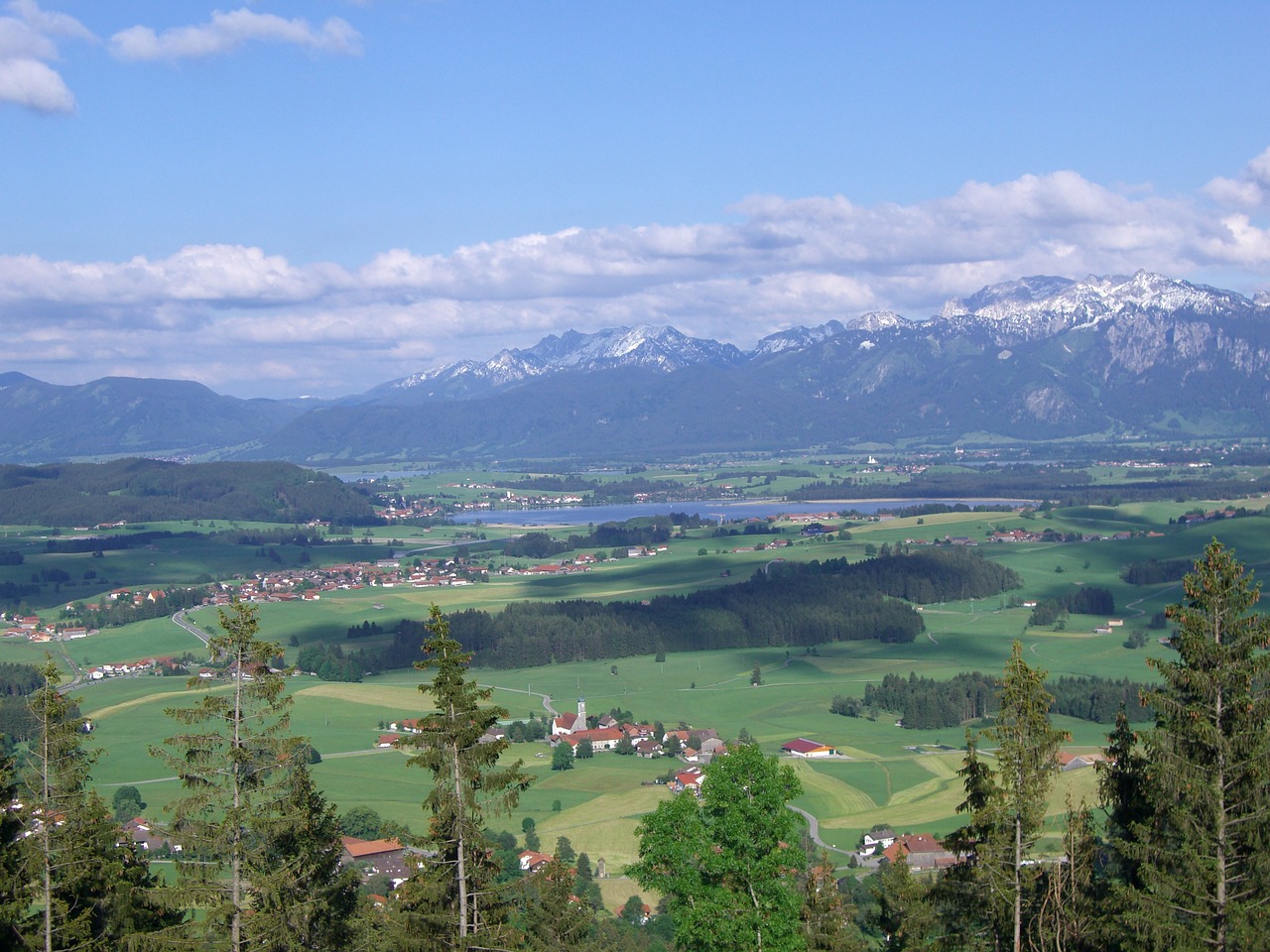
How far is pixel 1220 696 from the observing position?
16.7 meters

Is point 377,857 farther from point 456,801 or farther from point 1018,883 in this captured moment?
point 1018,883

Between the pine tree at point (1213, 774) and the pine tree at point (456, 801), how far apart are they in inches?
318

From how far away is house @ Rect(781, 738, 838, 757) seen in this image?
63875 millimetres

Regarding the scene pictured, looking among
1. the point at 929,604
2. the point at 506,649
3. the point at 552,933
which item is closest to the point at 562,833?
the point at 552,933

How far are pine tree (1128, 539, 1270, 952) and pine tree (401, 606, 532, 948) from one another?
26.5 feet

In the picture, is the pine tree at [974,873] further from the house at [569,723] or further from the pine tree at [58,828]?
the house at [569,723]

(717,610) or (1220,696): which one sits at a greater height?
(1220,696)

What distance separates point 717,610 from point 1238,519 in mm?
62774

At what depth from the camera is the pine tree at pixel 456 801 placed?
653 inches

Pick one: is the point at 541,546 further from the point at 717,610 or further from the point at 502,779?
the point at 502,779

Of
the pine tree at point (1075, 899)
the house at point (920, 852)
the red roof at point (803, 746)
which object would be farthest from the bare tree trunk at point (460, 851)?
the red roof at point (803, 746)

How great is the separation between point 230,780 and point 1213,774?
1207 cm

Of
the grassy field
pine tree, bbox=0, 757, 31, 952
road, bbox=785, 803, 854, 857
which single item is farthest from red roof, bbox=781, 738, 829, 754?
pine tree, bbox=0, 757, 31, 952

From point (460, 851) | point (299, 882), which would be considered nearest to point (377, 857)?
point (299, 882)
